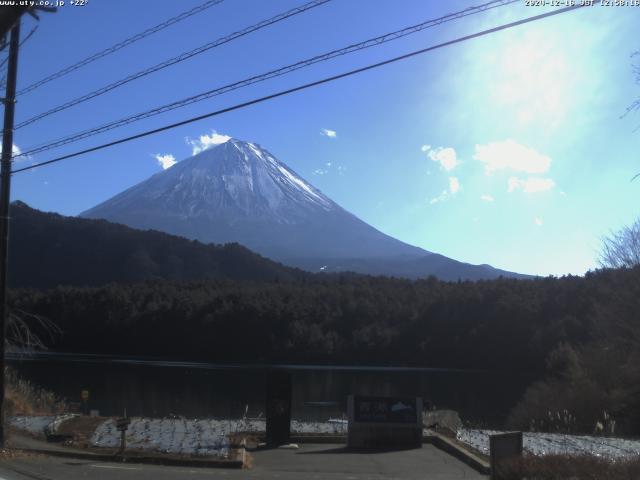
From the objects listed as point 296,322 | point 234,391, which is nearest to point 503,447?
point 234,391

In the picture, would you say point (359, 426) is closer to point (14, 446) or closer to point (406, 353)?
point (14, 446)

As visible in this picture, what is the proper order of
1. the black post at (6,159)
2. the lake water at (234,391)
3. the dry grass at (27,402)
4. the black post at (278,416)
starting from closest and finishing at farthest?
1. the black post at (6,159)
2. the black post at (278,416)
3. the dry grass at (27,402)
4. the lake water at (234,391)

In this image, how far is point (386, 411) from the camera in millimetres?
16344

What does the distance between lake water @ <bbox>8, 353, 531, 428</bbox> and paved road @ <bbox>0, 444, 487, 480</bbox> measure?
13823mm

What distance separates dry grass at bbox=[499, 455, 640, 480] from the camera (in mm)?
9586

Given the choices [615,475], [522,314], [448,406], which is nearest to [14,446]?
[615,475]

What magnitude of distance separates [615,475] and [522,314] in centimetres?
7951

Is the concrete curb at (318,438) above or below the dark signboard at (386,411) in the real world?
below

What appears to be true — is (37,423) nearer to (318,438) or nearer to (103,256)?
(318,438)

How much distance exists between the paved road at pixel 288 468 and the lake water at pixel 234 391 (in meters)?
13.8

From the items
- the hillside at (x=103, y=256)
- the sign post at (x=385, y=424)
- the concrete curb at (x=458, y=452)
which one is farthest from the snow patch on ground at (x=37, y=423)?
the hillside at (x=103, y=256)

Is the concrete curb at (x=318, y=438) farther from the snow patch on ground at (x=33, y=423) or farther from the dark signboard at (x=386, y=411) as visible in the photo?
the snow patch on ground at (x=33, y=423)

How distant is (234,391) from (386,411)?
112 ft

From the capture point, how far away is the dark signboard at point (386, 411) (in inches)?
640
